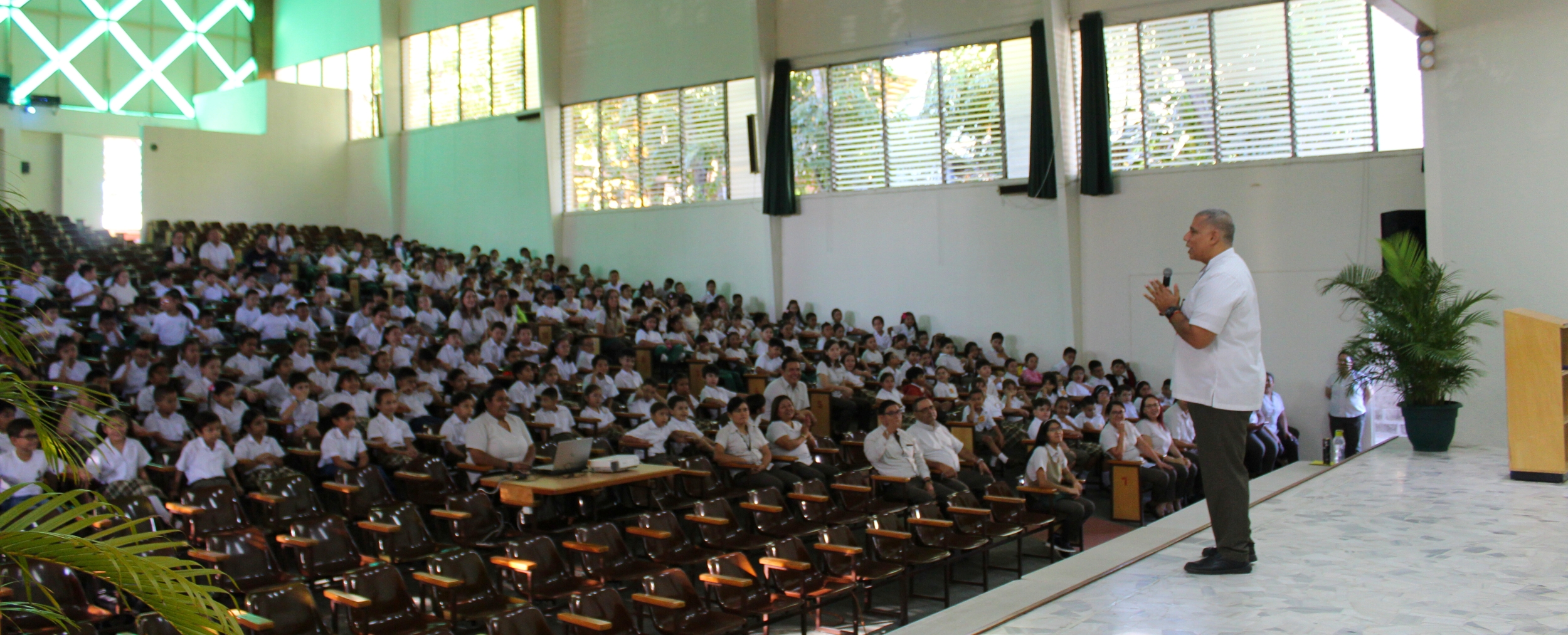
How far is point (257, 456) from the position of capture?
20.4ft

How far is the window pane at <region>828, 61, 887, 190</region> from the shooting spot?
43.4ft

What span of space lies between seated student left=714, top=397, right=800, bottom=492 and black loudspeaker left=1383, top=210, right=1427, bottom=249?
5.82 metres

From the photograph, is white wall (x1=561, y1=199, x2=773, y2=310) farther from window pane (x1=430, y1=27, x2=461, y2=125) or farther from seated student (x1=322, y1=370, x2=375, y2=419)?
seated student (x1=322, y1=370, x2=375, y2=419)

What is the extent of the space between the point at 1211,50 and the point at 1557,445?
726cm

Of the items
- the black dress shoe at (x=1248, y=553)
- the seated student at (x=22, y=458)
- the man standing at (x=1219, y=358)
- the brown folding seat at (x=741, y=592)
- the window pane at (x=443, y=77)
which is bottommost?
the brown folding seat at (x=741, y=592)

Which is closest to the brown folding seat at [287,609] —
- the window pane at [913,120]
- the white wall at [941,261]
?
the white wall at [941,261]

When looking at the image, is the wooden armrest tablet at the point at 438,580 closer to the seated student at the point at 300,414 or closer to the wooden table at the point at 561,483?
the wooden table at the point at 561,483

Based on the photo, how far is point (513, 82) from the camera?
52.3ft

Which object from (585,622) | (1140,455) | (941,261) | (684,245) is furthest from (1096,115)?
(585,622)

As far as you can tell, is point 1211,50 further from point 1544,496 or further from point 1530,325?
point 1544,496

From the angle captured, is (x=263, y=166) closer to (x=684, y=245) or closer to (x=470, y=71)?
(x=470, y=71)

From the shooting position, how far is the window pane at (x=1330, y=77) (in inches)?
417

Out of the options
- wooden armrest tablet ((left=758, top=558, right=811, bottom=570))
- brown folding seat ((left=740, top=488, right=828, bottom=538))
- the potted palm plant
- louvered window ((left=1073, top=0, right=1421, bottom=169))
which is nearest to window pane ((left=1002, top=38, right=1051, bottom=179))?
louvered window ((left=1073, top=0, right=1421, bottom=169))

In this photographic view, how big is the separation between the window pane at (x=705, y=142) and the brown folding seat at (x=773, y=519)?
8.69 metres
